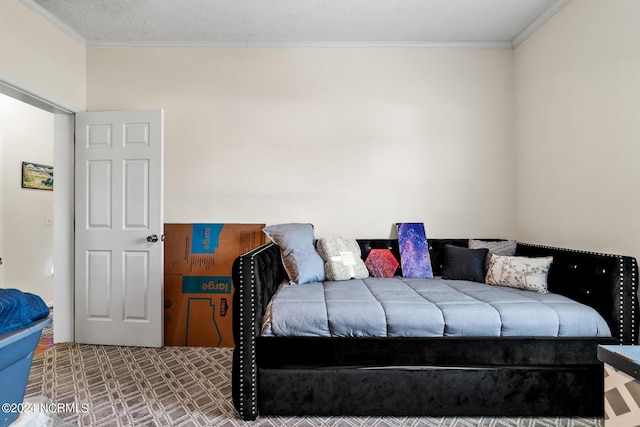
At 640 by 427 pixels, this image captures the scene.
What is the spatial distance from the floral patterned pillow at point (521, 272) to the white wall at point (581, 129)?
325 millimetres

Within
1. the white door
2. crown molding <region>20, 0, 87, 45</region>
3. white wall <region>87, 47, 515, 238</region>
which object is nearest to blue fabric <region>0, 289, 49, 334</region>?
the white door

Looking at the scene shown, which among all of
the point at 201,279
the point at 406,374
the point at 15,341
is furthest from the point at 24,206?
the point at 406,374

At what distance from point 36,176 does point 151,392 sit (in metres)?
3.15

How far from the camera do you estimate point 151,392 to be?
1.93m

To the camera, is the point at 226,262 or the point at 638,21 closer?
the point at 638,21

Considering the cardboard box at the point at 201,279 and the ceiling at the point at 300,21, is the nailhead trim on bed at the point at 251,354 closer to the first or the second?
the cardboard box at the point at 201,279

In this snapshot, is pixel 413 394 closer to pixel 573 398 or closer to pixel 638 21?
pixel 573 398

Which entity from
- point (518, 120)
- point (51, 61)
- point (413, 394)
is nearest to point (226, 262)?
point (413, 394)

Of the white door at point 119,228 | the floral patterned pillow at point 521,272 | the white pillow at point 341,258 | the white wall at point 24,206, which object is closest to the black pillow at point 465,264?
the floral patterned pillow at point 521,272

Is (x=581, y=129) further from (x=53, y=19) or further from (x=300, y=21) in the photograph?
(x=53, y=19)

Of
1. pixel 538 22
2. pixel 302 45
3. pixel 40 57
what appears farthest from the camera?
pixel 302 45

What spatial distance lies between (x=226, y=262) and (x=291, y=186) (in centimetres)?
89

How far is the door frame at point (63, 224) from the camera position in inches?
105

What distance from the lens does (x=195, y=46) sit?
9.17 ft
